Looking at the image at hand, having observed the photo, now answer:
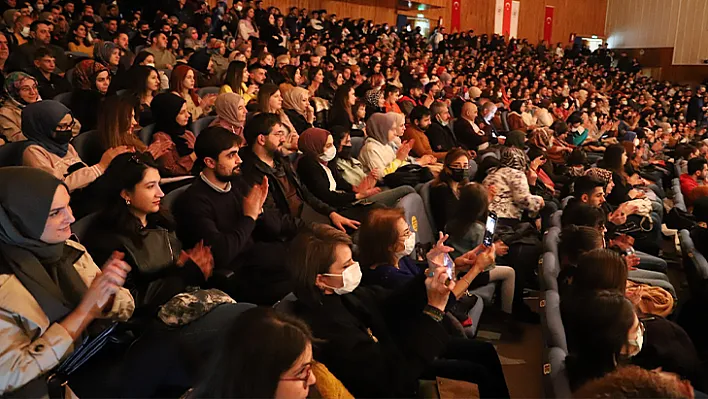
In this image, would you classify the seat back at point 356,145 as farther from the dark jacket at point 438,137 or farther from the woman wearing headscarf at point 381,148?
the dark jacket at point 438,137

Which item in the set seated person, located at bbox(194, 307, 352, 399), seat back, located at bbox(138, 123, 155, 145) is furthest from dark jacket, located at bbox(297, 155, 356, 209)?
seated person, located at bbox(194, 307, 352, 399)

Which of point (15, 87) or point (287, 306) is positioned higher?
point (15, 87)

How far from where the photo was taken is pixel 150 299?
1.84 metres

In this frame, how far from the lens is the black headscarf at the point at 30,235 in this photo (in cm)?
142

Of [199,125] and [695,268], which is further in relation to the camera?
[199,125]

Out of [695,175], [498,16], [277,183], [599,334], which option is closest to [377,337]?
[599,334]

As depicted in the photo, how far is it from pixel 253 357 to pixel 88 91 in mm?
3470

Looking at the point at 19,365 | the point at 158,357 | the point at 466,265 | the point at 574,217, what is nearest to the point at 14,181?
the point at 19,365

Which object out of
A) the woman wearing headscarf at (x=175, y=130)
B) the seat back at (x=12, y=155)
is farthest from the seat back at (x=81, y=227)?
the woman wearing headscarf at (x=175, y=130)

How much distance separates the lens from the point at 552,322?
6.63 ft

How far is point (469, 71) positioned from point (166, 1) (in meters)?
6.64

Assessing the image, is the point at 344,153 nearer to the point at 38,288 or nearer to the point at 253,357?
the point at 38,288

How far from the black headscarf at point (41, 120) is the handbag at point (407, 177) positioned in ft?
6.51

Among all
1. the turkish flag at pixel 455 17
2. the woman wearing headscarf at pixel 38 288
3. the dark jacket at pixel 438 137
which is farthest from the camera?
the turkish flag at pixel 455 17
